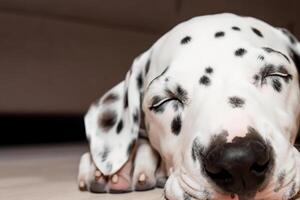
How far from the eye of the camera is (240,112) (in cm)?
154

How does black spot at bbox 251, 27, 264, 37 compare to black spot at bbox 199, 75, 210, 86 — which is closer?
black spot at bbox 199, 75, 210, 86

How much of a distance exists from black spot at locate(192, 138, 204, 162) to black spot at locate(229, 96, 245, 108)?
13cm

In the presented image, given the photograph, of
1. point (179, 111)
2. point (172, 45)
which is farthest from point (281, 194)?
point (172, 45)

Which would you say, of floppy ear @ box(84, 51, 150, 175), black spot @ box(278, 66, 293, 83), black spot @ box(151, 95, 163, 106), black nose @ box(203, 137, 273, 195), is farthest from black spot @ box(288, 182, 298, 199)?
floppy ear @ box(84, 51, 150, 175)

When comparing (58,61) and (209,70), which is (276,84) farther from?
(58,61)

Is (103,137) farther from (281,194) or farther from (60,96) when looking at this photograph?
(60,96)

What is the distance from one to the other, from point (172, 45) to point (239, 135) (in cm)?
54

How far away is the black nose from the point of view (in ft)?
4.57

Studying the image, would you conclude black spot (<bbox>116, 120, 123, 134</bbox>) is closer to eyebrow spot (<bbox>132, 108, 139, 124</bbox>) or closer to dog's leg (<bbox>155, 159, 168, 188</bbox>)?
eyebrow spot (<bbox>132, 108, 139, 124</bbox>)

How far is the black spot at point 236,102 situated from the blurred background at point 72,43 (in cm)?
151

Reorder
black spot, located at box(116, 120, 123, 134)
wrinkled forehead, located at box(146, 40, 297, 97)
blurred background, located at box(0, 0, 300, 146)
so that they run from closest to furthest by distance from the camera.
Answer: wrinkled forehead, located at box(146, 40, 297, 97) → black spot, located at box(116, 120, 123, 134) → blurred background, located at box(0, 0, 300, 146)

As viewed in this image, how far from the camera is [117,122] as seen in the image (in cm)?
205

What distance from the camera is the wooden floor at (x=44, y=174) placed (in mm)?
1864

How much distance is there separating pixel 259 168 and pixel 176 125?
0.37 m
